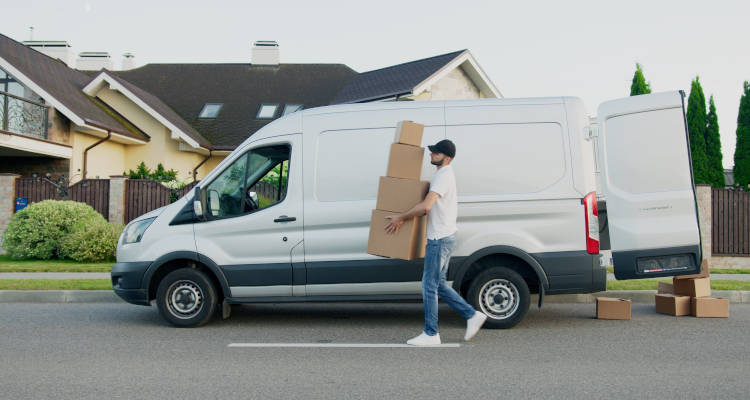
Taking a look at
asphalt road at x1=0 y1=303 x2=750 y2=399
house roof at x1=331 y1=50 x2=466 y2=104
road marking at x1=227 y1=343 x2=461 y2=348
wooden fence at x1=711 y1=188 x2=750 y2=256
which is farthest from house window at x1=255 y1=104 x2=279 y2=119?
road marking at x1=227 y1=343 x2=461 y2=348

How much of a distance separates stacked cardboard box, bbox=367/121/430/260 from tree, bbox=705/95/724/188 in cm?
1910

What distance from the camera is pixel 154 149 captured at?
853 inches

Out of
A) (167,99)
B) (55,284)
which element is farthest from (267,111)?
(55,284)

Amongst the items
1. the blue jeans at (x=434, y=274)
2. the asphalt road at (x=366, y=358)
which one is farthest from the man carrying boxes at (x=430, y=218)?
the asphalt road at (x=366, y=358)

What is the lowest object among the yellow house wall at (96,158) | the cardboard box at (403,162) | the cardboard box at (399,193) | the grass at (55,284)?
the grass at (55,284)

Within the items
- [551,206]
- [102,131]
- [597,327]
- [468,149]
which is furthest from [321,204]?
[102,131]

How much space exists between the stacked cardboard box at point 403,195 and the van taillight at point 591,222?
177 cm

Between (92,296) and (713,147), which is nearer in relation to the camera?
(92,296)

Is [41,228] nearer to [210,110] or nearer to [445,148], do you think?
[210,110]

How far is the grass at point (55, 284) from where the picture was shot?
9.45m

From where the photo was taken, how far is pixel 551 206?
21.4 ft

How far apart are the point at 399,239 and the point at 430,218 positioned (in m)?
0.42

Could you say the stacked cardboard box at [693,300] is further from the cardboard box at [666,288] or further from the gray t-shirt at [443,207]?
the gray t-shirt at [443,207]

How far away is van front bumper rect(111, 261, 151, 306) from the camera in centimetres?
689
